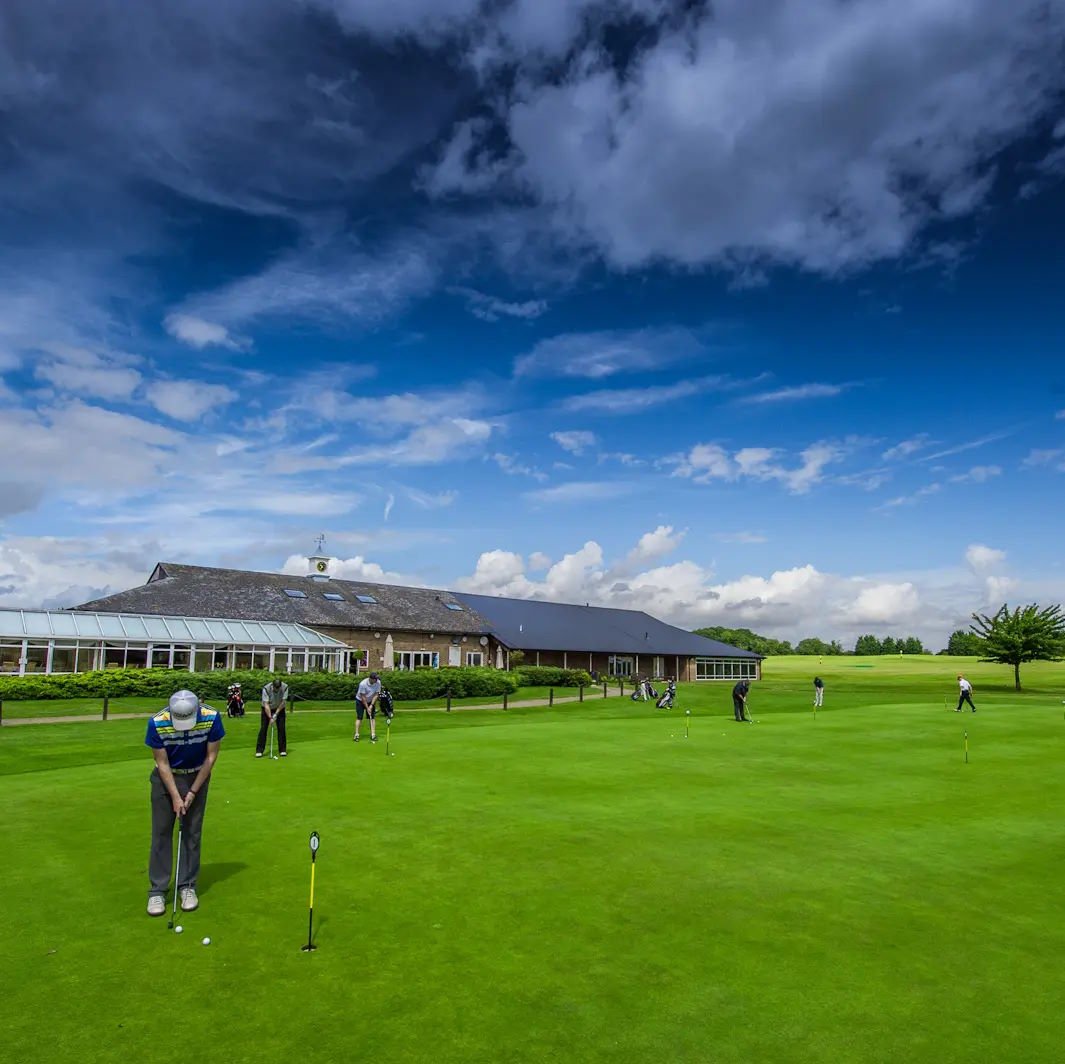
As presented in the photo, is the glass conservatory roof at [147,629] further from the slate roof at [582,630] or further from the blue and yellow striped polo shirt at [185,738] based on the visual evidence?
the blue and yellow striped polo shirt at [185,738]

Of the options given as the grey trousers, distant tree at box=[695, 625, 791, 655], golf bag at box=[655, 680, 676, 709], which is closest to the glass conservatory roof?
golf bag at box=[655, 680, 676, 709]

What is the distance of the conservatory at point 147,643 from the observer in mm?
41531

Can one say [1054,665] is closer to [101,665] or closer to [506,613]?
[506,613]

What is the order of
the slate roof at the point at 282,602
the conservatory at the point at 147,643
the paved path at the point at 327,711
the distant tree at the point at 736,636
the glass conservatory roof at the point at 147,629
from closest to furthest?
the paved path at the point at 327,711 → the conservatory at the point at 147,643 → the glass conservatory roof at the point at 147,629 → the slate roof at the point at 282,602 → the distant tree at the point at 736,636

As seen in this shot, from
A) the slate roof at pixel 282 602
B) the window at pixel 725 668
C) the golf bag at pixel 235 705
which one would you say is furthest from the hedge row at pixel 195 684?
the window at pixel 725 668

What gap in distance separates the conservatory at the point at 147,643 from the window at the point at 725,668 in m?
40.1

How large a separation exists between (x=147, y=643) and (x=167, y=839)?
131ft

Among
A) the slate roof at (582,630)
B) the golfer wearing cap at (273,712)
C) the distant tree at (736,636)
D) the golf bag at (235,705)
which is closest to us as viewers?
the golfer wearing cap at (273,712)

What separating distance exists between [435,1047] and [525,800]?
28.9ft

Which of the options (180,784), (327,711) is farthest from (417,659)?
(180,784)

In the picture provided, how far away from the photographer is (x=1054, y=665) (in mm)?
109500

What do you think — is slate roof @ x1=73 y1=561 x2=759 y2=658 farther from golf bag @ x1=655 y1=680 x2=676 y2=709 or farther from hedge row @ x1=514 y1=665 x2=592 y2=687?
golf bag @ x1=655 y1=680 x2=676 y2=709

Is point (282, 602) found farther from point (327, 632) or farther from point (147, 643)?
point (147, 643)

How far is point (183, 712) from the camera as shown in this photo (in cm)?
855
